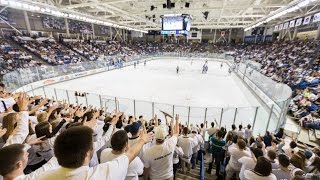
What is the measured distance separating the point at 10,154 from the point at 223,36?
50217 mm

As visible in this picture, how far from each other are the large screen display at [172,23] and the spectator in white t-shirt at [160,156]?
13.9 metres

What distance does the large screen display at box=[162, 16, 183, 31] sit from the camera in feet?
49.5

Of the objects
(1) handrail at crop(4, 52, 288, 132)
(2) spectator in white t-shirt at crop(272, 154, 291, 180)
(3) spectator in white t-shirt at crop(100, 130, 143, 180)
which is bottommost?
(1) handrail at crop(4, 52, 288, 132)

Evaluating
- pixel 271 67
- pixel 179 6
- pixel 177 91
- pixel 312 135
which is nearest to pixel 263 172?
pixel 312 135

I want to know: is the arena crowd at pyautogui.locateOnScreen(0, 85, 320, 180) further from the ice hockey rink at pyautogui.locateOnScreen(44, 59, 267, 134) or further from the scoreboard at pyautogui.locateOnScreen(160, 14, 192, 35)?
the scoreboard at pyautogui.locateOnScreen(160, 14, 192, 35)

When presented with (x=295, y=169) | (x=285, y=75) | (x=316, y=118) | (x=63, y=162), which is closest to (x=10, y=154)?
(x=63, y=162)

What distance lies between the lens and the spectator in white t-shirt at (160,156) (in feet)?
8.24

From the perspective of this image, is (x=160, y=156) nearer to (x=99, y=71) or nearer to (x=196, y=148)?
(x=196, y=148)

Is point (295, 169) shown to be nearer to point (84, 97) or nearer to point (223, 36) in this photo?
point (84, 97)

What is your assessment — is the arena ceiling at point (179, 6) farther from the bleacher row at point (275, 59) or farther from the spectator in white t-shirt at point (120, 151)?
the spectator in white t-shirt at point (120, 151)

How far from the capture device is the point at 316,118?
771cm

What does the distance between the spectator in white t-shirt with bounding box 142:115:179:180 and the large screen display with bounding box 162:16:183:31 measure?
548 inches

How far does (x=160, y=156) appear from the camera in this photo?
2541mm

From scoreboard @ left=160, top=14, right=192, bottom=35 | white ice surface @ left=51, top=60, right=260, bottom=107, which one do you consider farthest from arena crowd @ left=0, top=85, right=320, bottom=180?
scoreboard @ left=160, top=14, right=192, bottom=35
